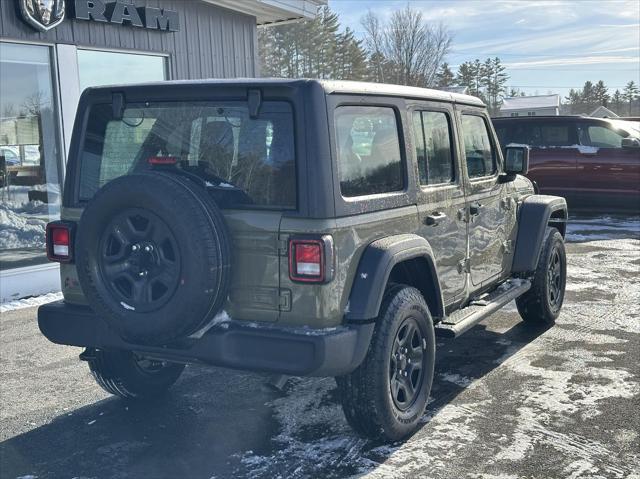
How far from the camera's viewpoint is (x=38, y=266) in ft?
27.0

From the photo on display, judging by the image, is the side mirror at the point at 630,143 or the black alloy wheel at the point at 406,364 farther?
the side mirror at the point at 630,143

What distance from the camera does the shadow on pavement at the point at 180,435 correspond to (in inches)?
143

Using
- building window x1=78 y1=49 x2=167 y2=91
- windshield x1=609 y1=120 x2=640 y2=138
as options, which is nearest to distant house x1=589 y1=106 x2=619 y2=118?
windshield x1=609 y1=120 x2=640 y2=138

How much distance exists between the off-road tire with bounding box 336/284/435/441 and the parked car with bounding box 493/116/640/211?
34.1 ft

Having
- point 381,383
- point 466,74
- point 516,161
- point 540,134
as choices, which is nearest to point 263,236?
point 381,383

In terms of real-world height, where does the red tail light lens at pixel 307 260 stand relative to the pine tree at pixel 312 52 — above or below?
below

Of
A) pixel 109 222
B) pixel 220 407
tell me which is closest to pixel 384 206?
pixel 109 222

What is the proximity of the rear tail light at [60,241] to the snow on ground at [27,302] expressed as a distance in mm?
3706

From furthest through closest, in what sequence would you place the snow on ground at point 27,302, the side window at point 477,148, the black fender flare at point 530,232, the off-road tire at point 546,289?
the snow on ground at point 27,302 → the off-road tire at point 546,289 → the black fender flare at point 530,232 → the side window at point 477,148

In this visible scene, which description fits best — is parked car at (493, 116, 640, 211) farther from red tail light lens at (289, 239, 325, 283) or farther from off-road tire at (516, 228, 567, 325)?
red tail light lens at (289, 239, 325, 283)

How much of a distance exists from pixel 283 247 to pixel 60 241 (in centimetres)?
141

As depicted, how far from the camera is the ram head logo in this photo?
780 cm

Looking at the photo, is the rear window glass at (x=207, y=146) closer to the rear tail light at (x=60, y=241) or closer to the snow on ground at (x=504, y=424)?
the rear tail light at (x=60, y=241)

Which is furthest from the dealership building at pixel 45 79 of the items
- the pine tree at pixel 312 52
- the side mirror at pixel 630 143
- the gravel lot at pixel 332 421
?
the pine tree at pixel 312 52
